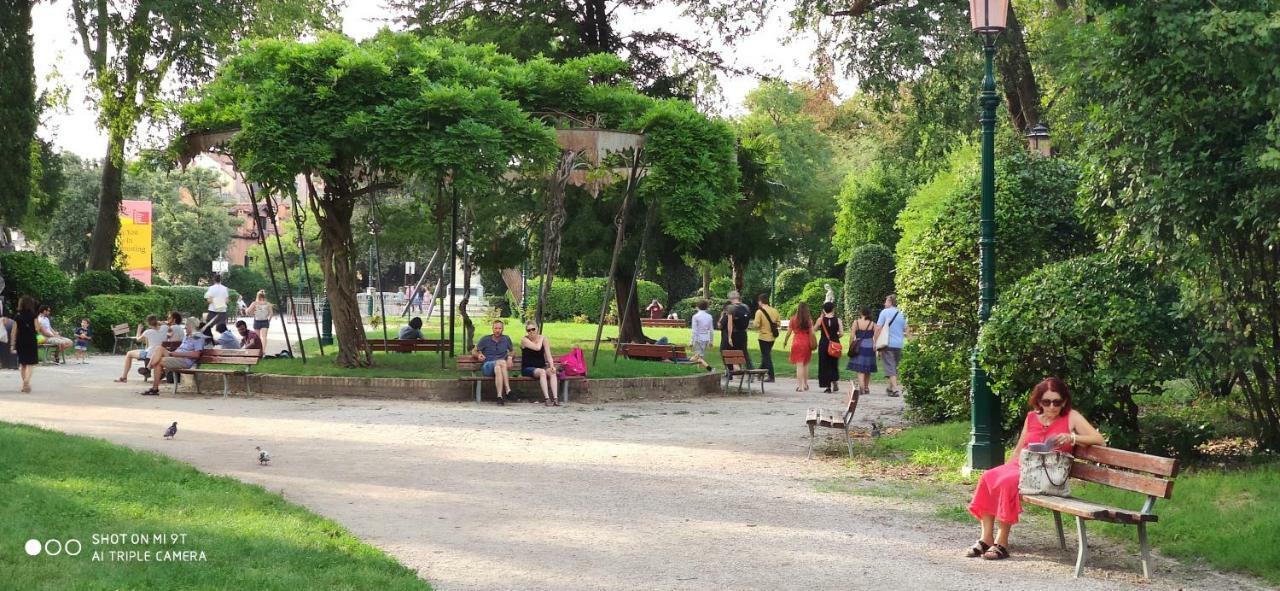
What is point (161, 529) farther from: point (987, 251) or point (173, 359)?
point (173, 359)

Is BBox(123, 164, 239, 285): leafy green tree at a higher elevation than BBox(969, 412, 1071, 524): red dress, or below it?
higher

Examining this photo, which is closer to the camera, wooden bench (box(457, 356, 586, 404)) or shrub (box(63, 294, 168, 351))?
wooden bench (box(457, 356, 586, 404))

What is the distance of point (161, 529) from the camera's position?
25.2 ft

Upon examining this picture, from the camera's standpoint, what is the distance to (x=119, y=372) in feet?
76.0

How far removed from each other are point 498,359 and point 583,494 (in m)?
8.15

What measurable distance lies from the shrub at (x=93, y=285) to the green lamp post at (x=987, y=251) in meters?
24.5

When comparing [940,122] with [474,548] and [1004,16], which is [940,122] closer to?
[1004,16]

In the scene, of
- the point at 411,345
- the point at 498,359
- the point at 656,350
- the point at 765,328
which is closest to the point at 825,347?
the point at 765,328

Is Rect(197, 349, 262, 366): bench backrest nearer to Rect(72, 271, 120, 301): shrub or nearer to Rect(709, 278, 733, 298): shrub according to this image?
Rect(72, 271, 120, 301): shrub

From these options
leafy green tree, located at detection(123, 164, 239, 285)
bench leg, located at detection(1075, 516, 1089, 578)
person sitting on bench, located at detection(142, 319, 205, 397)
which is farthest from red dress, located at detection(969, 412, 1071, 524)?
leafy green tree, located at detection(123, 164, 239, 285)

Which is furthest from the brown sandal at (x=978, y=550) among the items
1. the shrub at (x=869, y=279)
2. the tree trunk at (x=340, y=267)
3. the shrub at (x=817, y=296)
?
the shrub at (x=817, y=296)

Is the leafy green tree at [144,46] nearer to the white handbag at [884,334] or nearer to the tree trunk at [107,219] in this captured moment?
the tree trunk at [107,219]

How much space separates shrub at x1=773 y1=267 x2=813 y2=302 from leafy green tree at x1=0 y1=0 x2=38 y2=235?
32.2 m

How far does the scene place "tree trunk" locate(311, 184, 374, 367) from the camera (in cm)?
2041
